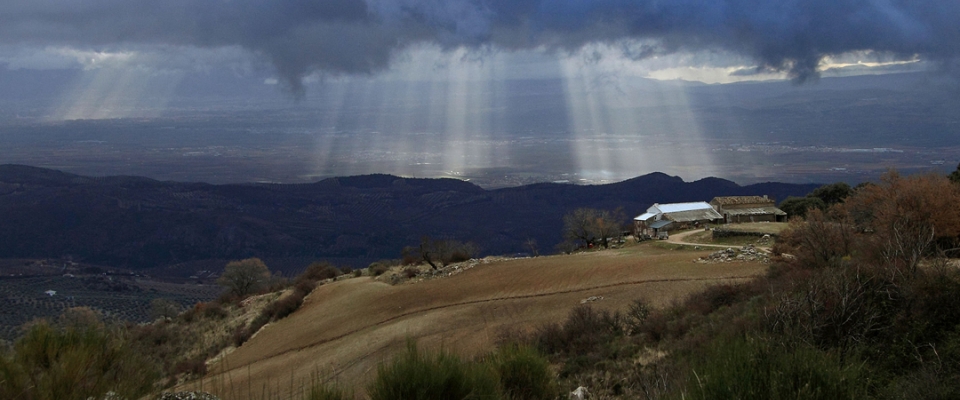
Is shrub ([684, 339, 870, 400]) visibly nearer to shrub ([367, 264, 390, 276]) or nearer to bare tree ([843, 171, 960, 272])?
bare tree ([843, 171, 960, 272])

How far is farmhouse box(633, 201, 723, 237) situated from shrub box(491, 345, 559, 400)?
3856 centimetres

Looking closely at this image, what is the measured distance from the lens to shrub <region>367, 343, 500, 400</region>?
5.52 meters

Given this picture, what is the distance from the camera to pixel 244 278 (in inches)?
1754

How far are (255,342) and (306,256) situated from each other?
7622 centimetres

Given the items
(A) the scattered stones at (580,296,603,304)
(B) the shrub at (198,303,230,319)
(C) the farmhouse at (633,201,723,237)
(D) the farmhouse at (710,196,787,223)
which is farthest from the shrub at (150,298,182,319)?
(D) the farmhouse at (710,196,787,223)

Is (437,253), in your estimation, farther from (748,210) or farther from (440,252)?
(748,210)

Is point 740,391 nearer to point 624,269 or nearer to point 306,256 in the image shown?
point 624,269

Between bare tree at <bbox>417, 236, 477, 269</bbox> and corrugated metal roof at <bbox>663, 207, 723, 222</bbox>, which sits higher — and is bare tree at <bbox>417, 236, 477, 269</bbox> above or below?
below

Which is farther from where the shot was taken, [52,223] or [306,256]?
[52,223]

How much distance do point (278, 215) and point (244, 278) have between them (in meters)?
82.5

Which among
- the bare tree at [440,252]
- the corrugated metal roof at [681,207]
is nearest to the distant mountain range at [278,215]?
the corrugated metal roof at [681,207]

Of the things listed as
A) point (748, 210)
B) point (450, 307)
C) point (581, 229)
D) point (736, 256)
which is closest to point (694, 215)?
point (748, 210)

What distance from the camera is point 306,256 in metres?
95.8

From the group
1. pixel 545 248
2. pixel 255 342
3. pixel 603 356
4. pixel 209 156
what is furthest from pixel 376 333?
pixel 209 156
